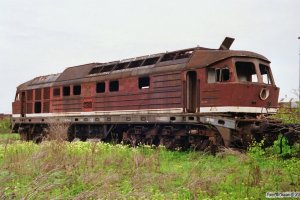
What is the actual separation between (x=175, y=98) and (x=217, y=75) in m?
1.90

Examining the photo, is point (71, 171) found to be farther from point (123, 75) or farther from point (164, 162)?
point (123, 75)

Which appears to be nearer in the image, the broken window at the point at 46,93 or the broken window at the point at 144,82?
the broken window at the point at 144,82

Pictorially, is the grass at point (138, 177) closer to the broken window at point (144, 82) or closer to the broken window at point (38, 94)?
the broken window at point (144, 82)

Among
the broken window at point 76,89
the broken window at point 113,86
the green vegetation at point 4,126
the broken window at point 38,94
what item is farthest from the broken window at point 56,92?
the green vegetation at point 4,126

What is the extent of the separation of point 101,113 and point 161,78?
168 inches

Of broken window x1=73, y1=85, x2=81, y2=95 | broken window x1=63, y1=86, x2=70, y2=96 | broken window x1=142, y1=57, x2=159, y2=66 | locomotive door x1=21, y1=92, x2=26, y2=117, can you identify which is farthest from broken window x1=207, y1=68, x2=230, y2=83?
locomotive door x1=21, y1=92, x2=26, y2=117

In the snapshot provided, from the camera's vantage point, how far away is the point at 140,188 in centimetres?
779

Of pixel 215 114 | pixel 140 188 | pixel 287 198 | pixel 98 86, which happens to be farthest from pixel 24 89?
pixel 287 198

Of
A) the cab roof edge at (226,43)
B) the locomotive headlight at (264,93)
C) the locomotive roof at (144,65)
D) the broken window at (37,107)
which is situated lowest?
the broken window at (37,107)

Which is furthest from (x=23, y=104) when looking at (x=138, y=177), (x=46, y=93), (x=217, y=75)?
(x=138, y=177)

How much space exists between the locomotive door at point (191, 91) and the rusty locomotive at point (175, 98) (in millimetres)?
36

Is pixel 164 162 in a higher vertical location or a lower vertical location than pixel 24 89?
lower

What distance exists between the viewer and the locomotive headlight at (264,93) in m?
14.0

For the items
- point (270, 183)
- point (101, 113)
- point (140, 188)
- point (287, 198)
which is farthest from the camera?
point (101, 113)
